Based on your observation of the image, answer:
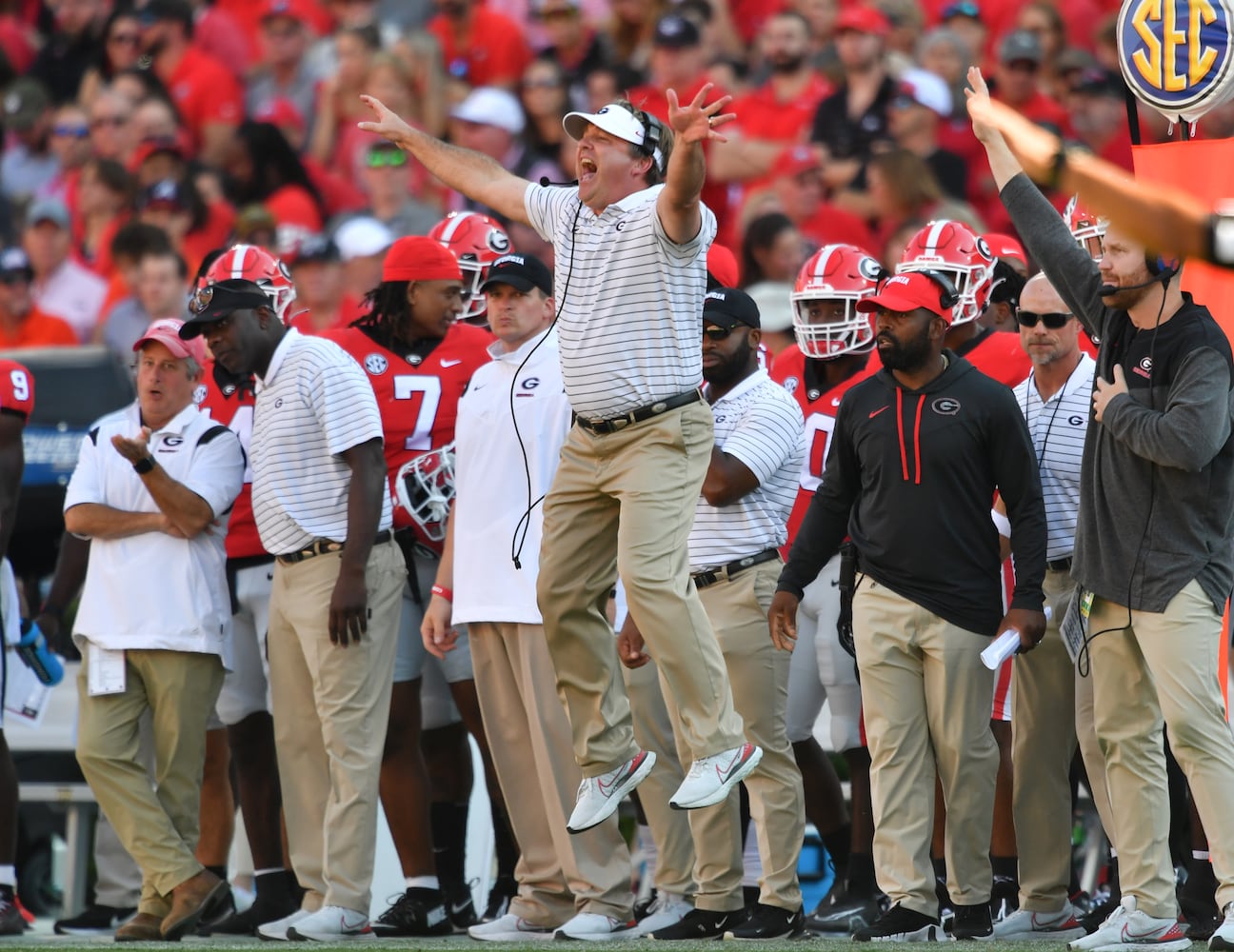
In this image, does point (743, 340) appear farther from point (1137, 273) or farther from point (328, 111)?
point (328, 111)

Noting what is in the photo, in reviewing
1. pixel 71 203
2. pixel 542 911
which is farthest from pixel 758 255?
pixel 71 203

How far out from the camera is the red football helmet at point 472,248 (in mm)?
9039

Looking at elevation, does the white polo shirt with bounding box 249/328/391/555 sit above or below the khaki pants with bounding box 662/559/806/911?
above

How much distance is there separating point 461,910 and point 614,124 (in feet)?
11.4

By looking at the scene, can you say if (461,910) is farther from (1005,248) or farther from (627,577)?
(1005,248)

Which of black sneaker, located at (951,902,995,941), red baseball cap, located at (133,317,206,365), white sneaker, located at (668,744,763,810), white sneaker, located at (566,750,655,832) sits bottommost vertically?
black sneaker, located at (951,902,995,941)

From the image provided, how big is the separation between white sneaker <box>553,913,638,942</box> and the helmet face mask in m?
1.76

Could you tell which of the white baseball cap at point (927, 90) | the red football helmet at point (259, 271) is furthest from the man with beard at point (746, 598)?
the white baseball cap at point (927, 90)

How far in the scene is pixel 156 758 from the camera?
7.88m

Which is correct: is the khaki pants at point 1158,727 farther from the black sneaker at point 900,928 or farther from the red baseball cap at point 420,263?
the red baseball cap at point 420,263

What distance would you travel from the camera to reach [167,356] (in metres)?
8.04

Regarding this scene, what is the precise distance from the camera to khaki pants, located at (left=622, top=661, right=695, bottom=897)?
24.6 feet

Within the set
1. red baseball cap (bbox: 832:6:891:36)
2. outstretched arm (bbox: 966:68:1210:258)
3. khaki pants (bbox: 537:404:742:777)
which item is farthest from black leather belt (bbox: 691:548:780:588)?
red baseball cap (bbox: 832:6:891:36)

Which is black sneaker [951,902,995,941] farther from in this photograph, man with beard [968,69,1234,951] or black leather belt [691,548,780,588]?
black leather belt [691,548,780,588]
